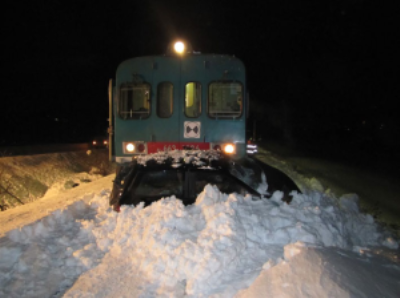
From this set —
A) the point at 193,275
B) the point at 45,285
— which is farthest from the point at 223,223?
the point at 45,285

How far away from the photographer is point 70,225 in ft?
17.4

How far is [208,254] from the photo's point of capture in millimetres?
3604

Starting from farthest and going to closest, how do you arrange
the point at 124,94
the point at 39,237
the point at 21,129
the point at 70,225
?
1. the point at 21,129
2. the point at 124,94
3. the point at 70,225
4. the point at 39,237

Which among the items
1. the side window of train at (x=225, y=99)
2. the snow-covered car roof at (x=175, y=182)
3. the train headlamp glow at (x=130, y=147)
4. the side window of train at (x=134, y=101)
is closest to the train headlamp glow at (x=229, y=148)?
the side window of train at (x=225, y=99)

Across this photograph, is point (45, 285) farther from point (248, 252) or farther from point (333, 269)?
point (333, 269)

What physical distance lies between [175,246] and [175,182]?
1.24 meters

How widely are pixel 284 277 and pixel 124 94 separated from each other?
20.3 ft

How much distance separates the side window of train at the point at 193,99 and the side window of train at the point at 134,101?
0.85 metres

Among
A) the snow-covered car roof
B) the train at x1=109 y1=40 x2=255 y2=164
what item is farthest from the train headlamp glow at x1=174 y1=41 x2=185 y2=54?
the snow-covered car roof

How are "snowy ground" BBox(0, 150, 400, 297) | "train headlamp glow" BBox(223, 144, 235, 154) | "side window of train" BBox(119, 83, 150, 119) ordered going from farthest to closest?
"side window of train" BBox(119, 83, 150, 119) → "train headlamp glow" BBox(223, 144, 235, 154) → "snowy ground" BBox(0, 150, 400, 297)

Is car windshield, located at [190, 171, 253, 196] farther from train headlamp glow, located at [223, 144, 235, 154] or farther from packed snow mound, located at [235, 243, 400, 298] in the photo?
train headlamp glow, located at [223, 144, 235, 154]

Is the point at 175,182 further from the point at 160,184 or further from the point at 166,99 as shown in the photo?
the point at 166,99

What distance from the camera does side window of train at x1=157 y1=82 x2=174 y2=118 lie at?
8186 millimetres

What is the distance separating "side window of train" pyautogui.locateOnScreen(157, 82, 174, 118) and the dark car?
132 inches
